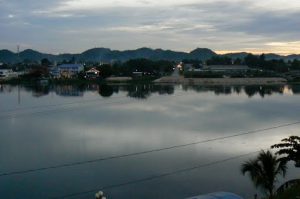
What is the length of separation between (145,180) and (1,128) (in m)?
7.13

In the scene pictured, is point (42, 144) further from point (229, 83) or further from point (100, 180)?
point (229, 83)

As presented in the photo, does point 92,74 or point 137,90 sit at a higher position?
point 92,74

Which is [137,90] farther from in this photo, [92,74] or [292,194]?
[292,194]

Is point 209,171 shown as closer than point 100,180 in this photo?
No

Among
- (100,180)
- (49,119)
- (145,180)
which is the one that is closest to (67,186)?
(100,180)

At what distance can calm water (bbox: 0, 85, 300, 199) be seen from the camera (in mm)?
6660

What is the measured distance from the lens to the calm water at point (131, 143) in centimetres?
666

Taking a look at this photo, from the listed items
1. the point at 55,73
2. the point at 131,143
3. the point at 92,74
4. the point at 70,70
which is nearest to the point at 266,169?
the point at 131,143

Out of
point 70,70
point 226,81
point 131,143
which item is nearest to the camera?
point 131,143

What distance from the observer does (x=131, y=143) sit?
33.1 ft

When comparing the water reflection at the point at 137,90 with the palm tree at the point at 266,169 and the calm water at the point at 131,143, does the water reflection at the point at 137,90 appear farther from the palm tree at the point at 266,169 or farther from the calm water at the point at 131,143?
the palm tree at the point at 266,169

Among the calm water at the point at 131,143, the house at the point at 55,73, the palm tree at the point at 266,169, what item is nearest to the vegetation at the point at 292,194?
the palm tree at the point at 266,169

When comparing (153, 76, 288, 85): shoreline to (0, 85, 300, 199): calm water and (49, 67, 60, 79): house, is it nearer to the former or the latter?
(49, 67, 60, 79): house

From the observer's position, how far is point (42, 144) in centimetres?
1013
